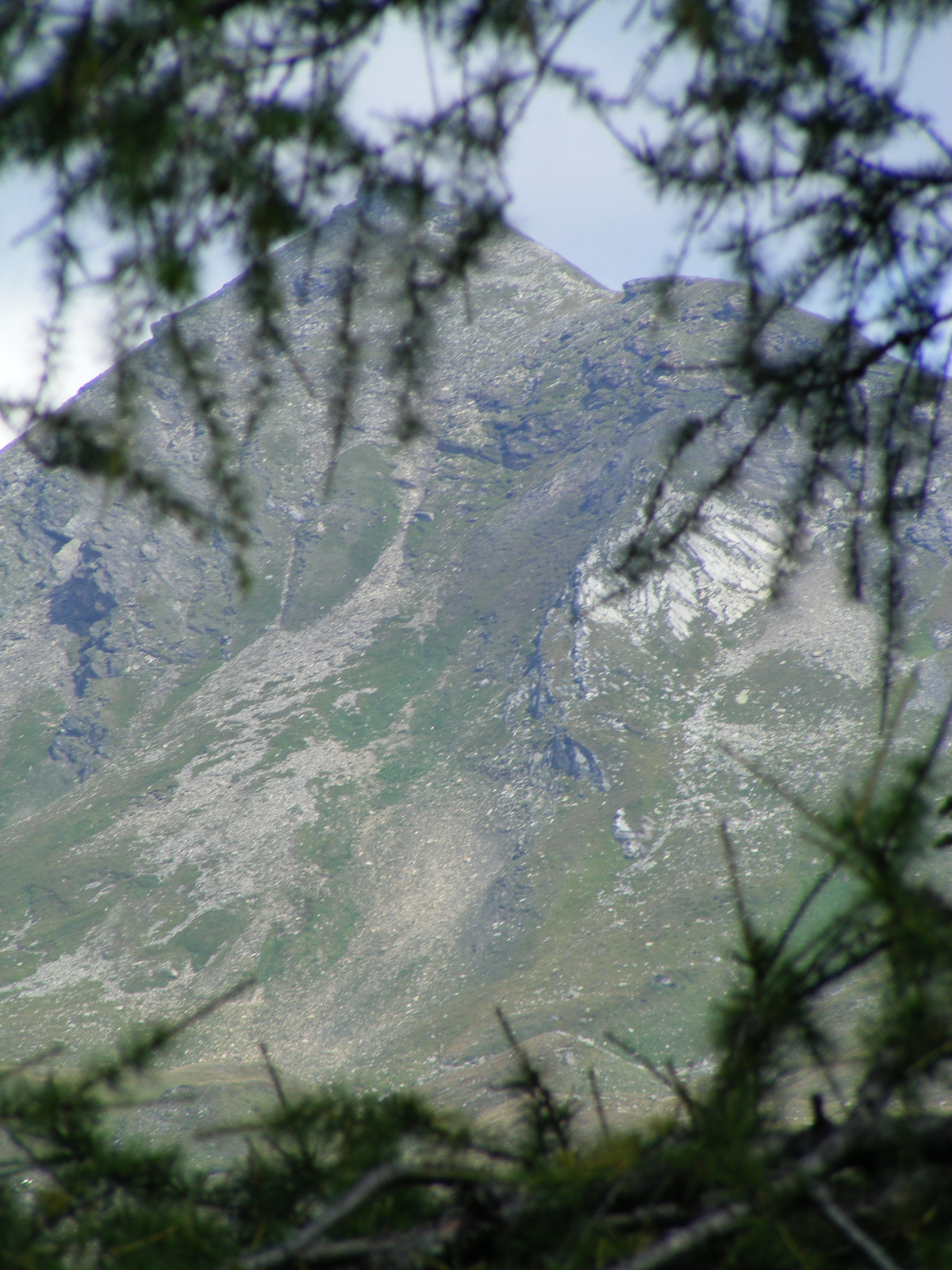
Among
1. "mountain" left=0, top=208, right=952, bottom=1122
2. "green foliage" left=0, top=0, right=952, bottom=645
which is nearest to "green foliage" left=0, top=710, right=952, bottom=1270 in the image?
"green foliage" left=0, top=0, right=952, bottom=645

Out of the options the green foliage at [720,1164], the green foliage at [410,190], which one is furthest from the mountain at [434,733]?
the green foliage at [720,1164]

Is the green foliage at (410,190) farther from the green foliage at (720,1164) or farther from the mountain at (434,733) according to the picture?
the mountain at (434,733)

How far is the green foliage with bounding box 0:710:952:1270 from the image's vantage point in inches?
51.1

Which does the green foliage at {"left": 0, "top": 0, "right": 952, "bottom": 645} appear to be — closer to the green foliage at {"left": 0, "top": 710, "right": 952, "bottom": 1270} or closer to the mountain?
the green foliage at {"left": 0, "top": 710, "right": 952, "bottom": 1270}

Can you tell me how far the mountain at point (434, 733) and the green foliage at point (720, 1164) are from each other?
37.5m

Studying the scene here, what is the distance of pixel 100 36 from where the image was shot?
1655 millimetres

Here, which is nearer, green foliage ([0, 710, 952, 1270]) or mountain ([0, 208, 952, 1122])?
green foliage ([0, 710, 952, 1270])

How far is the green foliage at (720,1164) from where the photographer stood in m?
1.30

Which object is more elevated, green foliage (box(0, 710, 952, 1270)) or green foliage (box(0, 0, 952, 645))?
green foliage (box(0, 0, 952, 645))

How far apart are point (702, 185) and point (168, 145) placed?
5.89 feet

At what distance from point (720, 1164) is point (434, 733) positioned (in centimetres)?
9650

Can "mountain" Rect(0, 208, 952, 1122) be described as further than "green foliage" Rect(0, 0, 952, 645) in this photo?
Yes

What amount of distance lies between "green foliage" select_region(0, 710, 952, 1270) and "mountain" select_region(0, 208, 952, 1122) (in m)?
37.5

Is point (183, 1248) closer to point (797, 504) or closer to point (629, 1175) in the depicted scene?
point (629, 1175)
